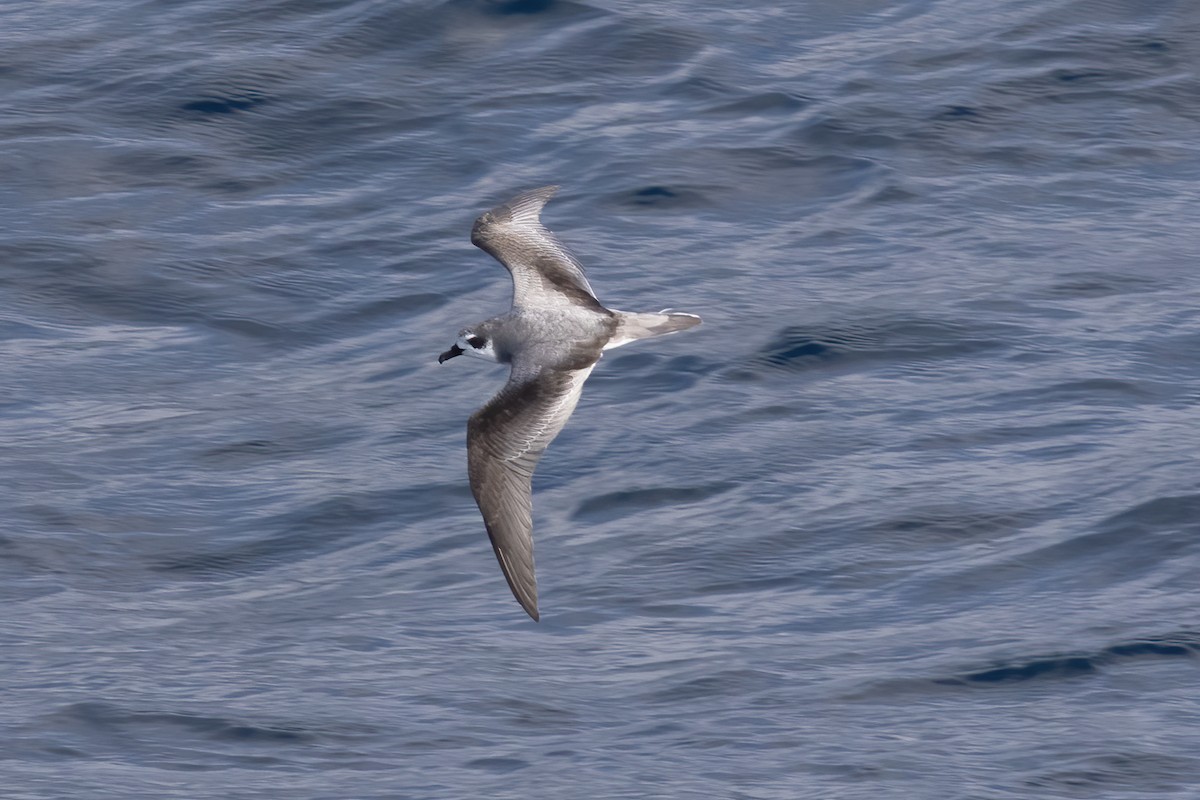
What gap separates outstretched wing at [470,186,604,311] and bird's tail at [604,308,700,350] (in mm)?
457

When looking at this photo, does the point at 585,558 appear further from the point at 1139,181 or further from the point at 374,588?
the point at 1139,181

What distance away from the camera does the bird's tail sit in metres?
10.8

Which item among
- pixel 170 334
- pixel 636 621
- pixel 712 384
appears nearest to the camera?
pixel 636 621

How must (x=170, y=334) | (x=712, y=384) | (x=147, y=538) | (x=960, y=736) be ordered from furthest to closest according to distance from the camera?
1. (x=170, y=334)
2. (x=712, y=384)
3. (x=147, y=538)
4. (x=960, y=736)

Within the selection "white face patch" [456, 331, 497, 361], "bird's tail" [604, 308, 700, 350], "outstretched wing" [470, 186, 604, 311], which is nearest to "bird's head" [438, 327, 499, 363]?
"white face patch" [456, 331, 497, 361]

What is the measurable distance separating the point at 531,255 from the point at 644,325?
4.53 ft

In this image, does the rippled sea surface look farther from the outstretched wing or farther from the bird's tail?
the bird's tail

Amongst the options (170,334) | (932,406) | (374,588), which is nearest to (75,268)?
(170,334)

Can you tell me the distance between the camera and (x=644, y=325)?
35.6ft

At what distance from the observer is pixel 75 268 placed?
14.8 m

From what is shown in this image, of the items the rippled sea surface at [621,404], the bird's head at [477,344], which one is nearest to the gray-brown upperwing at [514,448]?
the bird's head at [477,344]

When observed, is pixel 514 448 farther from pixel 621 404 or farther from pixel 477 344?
pixel 621 404

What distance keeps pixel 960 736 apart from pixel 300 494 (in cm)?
452

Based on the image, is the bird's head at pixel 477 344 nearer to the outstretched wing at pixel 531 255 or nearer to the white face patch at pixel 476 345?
the white face patch at pixel 476 345
